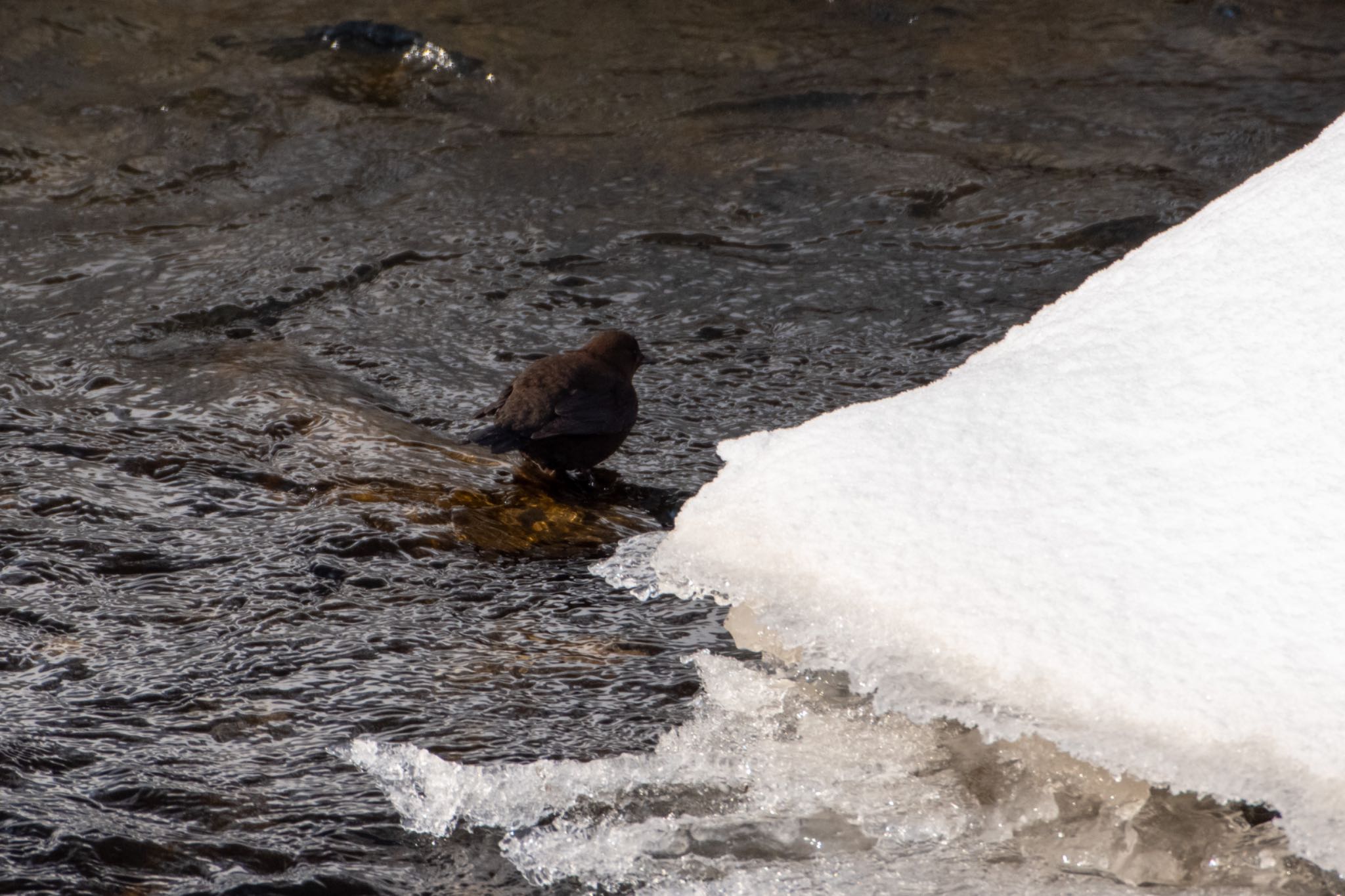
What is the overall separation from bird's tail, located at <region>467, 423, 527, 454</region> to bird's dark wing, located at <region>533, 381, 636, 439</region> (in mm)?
59

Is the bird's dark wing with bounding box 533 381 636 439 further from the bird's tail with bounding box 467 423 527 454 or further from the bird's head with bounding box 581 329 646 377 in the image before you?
the bird's head with bounding box 581 329 646 377

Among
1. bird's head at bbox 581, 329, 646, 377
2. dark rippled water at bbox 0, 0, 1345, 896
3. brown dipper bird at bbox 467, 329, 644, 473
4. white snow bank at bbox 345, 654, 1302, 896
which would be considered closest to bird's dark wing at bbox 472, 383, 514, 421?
brown dipper bird at bbox 467, 329, 644, 473

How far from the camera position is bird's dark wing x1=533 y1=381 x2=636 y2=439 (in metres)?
4.06

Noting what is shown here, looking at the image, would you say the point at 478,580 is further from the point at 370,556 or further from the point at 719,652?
the point at 719,652

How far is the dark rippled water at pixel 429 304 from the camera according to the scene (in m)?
2.82

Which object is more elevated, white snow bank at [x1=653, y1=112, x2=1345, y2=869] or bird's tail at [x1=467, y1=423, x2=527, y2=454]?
white snow bank at [x1=653, y1=112, x2=1345, y2=869]

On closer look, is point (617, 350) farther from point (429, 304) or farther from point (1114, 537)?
point (1114, 537)

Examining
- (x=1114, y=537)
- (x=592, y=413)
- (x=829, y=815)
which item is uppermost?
(x=1114, y=537)

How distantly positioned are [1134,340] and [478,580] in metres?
1.74

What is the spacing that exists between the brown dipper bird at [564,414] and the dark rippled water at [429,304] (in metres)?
0.15

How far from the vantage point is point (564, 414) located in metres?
4.06

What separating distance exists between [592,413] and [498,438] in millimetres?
294

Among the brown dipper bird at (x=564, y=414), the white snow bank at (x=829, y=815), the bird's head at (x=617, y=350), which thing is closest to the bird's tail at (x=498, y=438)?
the brown dipper bird at (x=564, y=414)

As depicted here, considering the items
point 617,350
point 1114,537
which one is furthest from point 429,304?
point 1114,537
